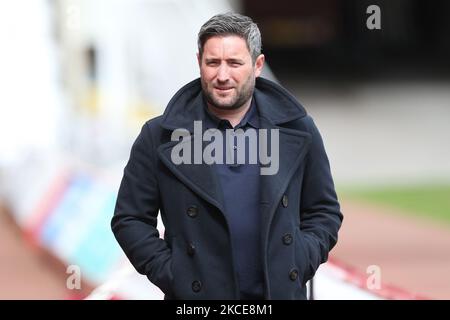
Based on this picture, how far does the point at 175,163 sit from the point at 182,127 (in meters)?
0.12

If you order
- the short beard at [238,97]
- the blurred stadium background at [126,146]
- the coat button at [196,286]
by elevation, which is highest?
the short beard at [238,97]

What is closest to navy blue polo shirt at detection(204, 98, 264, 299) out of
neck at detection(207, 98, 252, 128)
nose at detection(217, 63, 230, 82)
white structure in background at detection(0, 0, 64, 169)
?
neck at detection(207, 98, 252, 128)

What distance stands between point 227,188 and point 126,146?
10.3 meters

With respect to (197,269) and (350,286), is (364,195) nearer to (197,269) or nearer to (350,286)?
(350,286)

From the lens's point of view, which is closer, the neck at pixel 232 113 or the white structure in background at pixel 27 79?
the neck at pixel 232 113

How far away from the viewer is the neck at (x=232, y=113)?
3.32m

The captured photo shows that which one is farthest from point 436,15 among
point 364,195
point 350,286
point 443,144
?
point 350,286

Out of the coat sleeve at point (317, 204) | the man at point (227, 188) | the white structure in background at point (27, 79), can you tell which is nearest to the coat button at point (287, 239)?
the man at point (227, 188)

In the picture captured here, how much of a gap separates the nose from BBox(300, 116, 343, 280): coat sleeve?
339 mm

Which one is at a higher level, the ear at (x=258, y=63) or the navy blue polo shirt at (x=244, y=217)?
the ear at (x=258, y=63)

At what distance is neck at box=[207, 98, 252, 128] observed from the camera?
10.9 ft

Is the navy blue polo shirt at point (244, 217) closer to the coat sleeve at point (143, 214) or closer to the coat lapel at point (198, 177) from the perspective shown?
the coat lapel at point (198, 177)

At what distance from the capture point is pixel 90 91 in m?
14.7

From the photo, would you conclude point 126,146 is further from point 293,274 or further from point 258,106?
point 293,274
